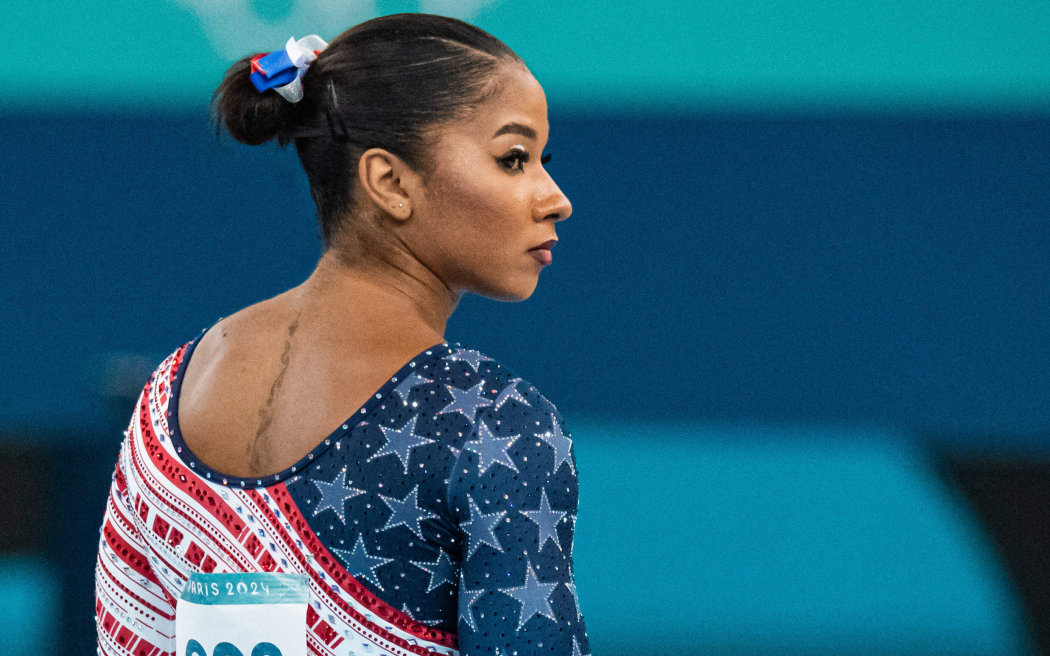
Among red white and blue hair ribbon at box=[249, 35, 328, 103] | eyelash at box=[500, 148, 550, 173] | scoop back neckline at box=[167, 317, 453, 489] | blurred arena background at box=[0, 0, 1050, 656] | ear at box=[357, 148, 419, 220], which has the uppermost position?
blurred arena background at box=[0, 0, 1050, 656]

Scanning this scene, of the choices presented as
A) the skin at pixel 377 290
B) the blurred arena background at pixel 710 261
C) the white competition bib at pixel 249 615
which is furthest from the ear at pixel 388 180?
the blurred arena background at pixel 710 261

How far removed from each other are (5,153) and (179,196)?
481mm

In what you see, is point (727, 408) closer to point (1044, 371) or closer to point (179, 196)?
point (1044, 371)

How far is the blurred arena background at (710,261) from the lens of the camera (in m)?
2.99

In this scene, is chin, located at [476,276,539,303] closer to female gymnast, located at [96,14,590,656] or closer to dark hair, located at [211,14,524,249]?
female gymnast, located at [96,14,590,656]

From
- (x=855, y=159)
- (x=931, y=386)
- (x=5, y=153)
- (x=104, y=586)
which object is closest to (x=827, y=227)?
(x=855, y=159)

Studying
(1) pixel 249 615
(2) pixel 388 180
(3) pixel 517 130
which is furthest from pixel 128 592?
(3) pixel 517 130

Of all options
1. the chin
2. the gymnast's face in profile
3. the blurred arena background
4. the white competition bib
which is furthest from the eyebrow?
the blurred arena background

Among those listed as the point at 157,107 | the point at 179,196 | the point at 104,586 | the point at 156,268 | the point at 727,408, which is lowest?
the point at 104,586

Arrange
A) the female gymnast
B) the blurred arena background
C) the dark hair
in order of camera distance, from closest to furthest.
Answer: the female gymnast < the dark hair < the blurred arena background

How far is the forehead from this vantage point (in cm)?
93

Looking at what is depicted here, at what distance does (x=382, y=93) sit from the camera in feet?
3.05

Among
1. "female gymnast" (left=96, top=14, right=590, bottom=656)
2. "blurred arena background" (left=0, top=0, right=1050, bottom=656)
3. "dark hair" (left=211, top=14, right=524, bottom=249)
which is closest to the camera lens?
"female gymnast" (left=96, top=14, right=590, bottom=656)

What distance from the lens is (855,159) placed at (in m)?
3.16
